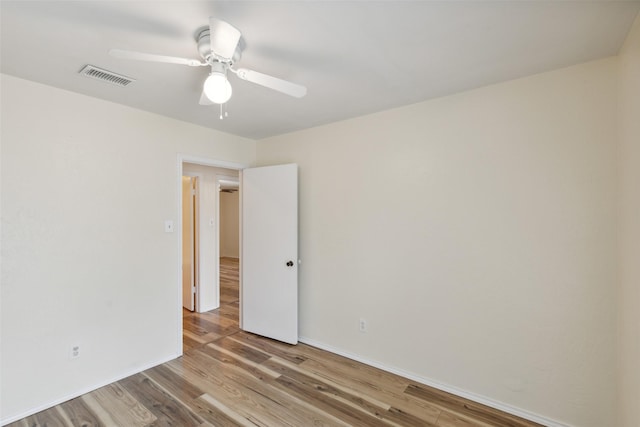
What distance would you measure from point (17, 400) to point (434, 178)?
3557 millimetres

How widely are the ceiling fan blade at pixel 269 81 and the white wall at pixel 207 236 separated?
308cm

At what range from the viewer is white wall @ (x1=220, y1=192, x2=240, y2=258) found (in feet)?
31.8

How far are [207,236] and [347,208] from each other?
2.50 metres

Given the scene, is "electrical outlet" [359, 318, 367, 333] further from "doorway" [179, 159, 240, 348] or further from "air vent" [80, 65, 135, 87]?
"air vent" [80, 65, 135, 87]

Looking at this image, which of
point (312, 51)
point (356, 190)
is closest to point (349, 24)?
point (312, 51)

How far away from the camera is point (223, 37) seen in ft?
4.41

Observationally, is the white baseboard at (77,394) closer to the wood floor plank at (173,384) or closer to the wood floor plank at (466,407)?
the wood floor plank at (173,384)

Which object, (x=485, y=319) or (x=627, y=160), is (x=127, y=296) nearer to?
(x=485, y=319)

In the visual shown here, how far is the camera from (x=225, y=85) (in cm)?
148

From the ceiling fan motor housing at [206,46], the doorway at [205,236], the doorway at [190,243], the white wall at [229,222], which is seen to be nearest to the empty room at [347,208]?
the ceiling fan motor housing at [206,46]

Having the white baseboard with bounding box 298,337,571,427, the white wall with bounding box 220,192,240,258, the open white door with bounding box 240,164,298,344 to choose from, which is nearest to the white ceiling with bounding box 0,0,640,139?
the open white door with bounding box 240,164,298,344

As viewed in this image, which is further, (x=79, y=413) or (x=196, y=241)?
(x=196, y=241)

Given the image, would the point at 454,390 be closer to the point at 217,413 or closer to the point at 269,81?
the point at 217,413

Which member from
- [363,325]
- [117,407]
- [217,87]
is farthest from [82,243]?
[363,325]
